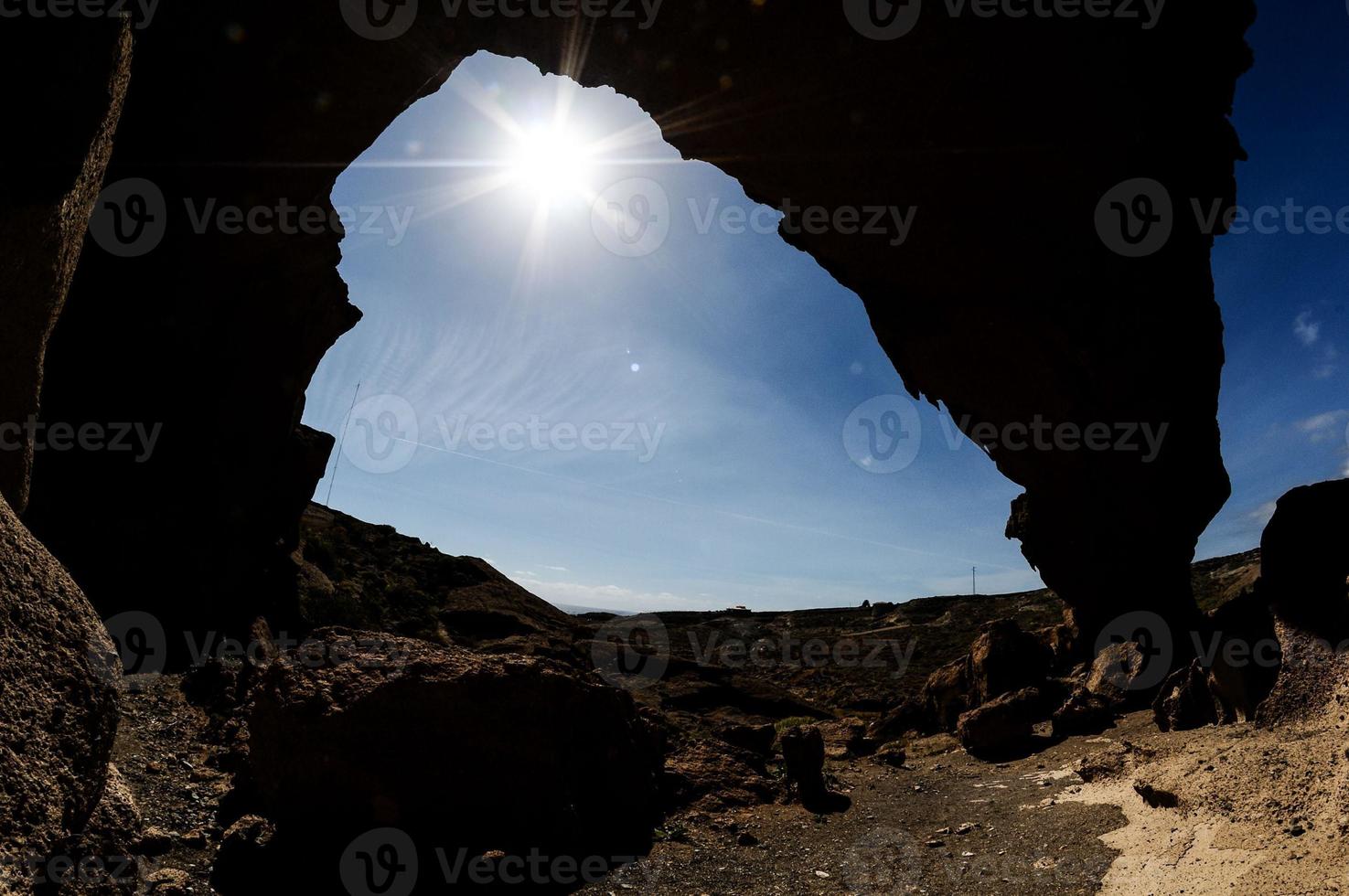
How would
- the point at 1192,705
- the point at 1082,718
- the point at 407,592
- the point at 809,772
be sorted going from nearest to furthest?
the point at 809,772
the point at 1192,705
the point at 1082,718
the point at 407,592

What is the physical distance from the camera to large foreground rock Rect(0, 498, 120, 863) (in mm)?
2281

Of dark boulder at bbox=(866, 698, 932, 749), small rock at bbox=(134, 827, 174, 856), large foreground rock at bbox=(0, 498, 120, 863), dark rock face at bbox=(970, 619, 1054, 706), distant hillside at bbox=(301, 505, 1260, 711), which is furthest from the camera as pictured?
distant hillside at bbox=(301, 505, 1260, 711)

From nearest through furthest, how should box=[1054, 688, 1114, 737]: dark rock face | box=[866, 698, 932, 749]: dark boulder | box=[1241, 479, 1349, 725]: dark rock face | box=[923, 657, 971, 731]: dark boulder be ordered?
box=[1241, 479, 1349, 725]: dark rock face < box=[1054, 688, 1114, 737]: dark rock face < box=[923, 657, 971, 731]: dark boulder < box=[866, 698, 932, 749]: dark boulder

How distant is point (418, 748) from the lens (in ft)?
19.8

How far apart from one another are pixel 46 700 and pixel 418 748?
158 inches

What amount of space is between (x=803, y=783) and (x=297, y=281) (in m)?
17.1

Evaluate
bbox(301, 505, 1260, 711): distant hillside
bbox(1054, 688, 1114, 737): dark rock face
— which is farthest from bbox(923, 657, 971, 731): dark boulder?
bbox(301, 505, 1260, 711): distant hillside

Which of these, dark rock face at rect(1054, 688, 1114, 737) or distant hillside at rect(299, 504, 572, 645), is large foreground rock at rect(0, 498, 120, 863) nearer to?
dark rock face at rect(1054, 688, 1114, 737)

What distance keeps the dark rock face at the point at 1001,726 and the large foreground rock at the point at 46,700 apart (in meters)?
12.9

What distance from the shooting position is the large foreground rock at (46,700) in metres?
2.28

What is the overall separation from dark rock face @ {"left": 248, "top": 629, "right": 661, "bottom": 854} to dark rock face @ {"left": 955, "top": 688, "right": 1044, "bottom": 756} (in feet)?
26.1

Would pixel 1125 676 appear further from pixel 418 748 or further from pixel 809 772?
pixel 418 748

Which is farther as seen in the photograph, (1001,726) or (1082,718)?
(1001,726)

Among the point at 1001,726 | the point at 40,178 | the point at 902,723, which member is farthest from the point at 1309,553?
the point at 902,723
